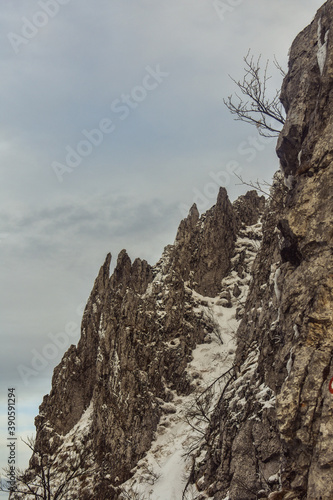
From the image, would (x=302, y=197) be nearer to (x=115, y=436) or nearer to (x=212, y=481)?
(x=212, y=481)

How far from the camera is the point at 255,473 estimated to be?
1231 cm

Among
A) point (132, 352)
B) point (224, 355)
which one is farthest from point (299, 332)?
point (132, 352)

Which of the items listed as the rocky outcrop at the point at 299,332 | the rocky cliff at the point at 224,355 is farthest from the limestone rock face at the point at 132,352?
the rocky outcrop at the point at 299,332

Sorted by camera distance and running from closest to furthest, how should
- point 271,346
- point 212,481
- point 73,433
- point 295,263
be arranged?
point 295,263 < point 271,346 < point 212,481 < point 73,433

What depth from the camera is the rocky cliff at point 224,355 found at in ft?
26.3

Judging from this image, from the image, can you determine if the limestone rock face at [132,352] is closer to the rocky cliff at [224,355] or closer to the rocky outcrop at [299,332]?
the rocky cliff at [224,355]

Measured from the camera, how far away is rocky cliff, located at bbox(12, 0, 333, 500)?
8031 millimetres

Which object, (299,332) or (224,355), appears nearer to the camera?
(299,332)

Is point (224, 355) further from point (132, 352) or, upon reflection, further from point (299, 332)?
point (299, 332)

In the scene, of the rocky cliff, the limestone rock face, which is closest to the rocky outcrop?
the rocky cliff

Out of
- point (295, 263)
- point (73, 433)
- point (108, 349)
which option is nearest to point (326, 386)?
point (295, 263)

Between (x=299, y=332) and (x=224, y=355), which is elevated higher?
(x=224, y=355)

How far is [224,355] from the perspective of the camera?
3447cm

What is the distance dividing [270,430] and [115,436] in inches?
873
